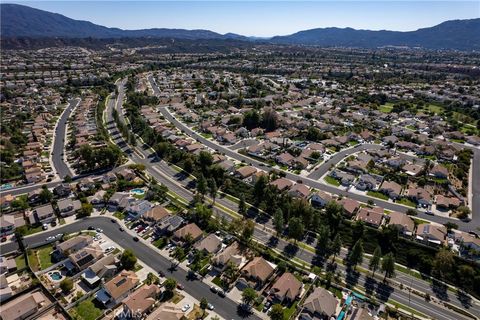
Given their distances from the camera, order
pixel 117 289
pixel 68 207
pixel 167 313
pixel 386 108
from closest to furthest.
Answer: pixel 167 313 → pixel 117 289 → pixel 68 207 → pixel 386 108

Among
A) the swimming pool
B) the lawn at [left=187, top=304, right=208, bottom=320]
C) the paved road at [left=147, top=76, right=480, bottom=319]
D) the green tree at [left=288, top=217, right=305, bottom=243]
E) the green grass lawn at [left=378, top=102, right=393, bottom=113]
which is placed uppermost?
the green grass lawn at [left=378, top=102, right=393, bottom=113]

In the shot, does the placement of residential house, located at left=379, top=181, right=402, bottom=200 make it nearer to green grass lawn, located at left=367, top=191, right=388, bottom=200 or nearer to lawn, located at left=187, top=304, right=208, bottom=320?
green grass lawn, located at left=367, top=191, right=388, bottom=200

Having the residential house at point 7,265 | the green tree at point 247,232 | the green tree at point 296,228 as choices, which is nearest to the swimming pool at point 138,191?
the residential house at point 7,265

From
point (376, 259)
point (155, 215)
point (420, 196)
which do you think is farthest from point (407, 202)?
point (155, 215)

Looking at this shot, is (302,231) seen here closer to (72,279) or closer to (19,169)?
(72,279)

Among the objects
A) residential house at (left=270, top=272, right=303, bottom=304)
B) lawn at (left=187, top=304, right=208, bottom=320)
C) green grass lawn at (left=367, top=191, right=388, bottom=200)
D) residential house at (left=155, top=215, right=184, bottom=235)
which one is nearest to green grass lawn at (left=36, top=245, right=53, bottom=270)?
residential house at (left=155, top=215, right=184, bottom=235)

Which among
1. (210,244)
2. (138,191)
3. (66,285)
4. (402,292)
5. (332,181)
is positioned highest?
A: (66,285)

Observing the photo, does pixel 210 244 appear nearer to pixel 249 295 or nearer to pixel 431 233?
pixel 249 295

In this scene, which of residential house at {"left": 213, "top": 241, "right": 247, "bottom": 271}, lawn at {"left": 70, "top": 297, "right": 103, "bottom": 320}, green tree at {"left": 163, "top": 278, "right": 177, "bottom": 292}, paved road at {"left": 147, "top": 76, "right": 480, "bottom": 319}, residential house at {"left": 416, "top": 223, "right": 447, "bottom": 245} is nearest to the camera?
lawn at {"left": 70, "top": 297, "right": 103, "bottom": 320}
